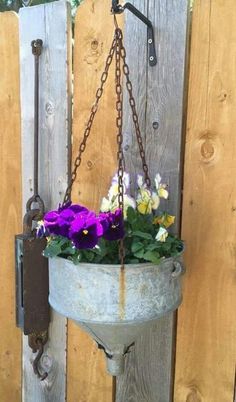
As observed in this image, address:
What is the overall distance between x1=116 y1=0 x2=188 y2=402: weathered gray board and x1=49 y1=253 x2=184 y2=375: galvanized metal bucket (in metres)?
0.33

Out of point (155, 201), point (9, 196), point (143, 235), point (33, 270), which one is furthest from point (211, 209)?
point (9, 196)

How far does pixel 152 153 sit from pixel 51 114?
0.42 meters

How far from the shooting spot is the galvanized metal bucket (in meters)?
1.15

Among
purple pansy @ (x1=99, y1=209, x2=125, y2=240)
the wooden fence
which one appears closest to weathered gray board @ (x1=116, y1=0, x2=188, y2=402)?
the wooden fence

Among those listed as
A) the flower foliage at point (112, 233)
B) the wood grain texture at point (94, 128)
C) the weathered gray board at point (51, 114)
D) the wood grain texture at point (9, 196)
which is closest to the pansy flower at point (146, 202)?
the flower foliage at point (112, 233)

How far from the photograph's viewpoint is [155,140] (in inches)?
58.6

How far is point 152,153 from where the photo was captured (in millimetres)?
1498

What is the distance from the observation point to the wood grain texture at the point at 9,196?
67.9 inches

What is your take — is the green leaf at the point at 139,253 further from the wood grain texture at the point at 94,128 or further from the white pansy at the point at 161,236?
the wood grain texture at the point at 94,128

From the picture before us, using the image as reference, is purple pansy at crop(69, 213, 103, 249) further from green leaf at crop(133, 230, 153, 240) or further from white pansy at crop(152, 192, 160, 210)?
white pansy at crop(152, 192, 160, 210)

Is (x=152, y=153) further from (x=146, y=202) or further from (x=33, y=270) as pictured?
(x=33, y=270)

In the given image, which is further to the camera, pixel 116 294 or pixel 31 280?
pixel 31 280

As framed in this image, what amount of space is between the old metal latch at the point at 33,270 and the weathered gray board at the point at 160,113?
14.1 inches

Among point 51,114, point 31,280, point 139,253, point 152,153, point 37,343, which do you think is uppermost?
point 51,114
